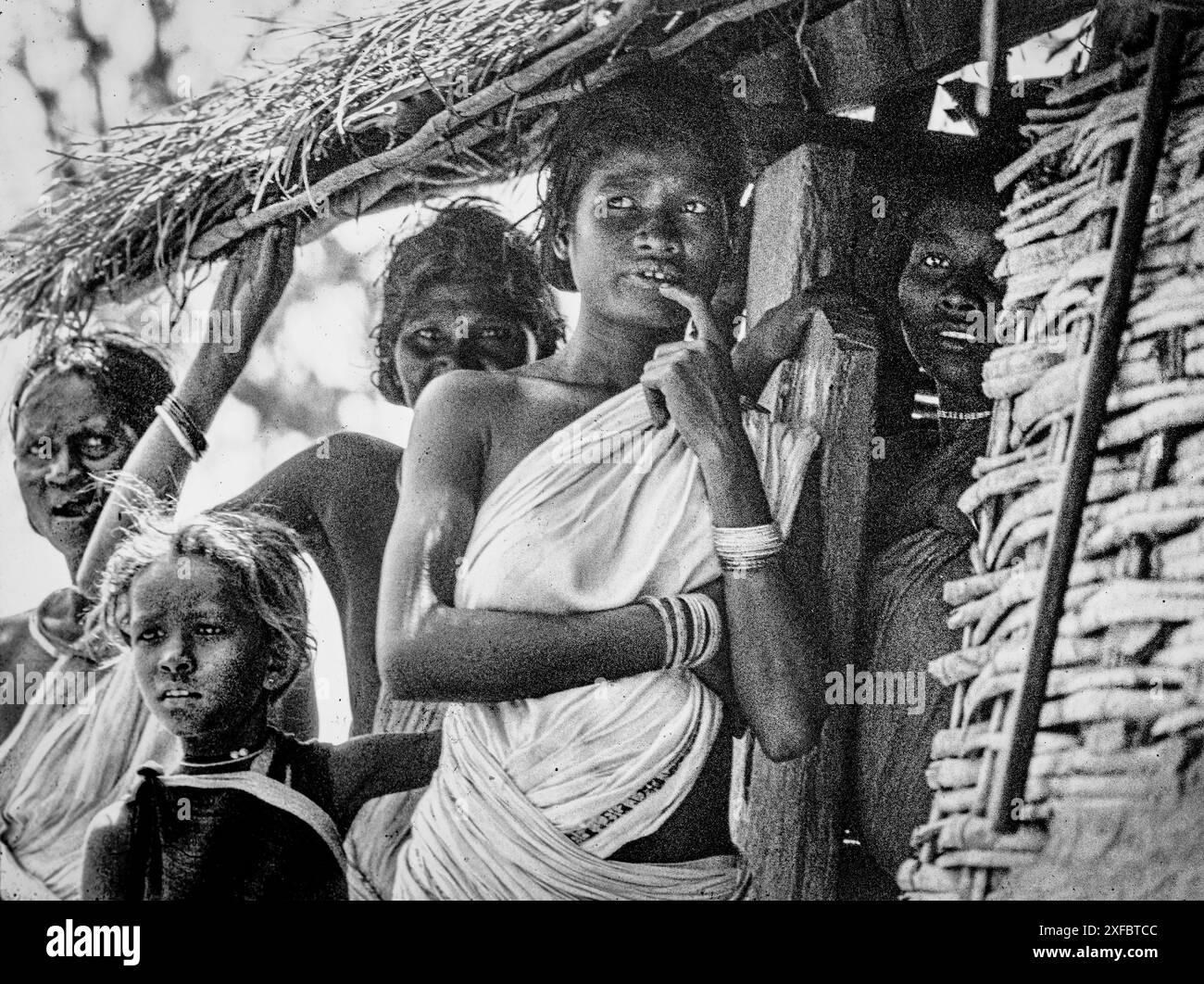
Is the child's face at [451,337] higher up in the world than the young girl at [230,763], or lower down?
higher up

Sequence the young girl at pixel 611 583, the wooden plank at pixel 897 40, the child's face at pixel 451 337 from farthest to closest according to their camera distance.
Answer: the child's face at pixel 451 337
the wooden plank at pixel 897 40
the young girl at pixel 611 583

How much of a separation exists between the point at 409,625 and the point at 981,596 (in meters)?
1.17

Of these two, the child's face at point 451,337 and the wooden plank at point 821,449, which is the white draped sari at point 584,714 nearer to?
the wooden plank at point 821,449

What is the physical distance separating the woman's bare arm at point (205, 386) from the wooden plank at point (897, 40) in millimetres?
1217

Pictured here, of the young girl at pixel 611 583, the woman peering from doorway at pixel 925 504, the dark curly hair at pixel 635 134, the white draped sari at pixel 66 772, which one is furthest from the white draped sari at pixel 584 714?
the white draped sari at pixel 66 772

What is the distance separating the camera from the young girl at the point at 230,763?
319 cm

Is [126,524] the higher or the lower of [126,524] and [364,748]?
the higher

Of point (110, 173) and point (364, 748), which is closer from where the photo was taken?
point (364, 748)

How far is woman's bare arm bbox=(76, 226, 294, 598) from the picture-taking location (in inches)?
134

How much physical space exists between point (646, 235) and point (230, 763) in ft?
4.56

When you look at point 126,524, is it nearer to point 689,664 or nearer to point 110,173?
point 110,173

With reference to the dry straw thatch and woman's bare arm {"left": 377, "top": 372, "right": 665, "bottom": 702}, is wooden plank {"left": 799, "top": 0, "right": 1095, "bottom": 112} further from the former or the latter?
woman's bare arm {"left": 377, "top": 372, "right": 665, "bottom": 702}

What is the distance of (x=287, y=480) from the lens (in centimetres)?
337
